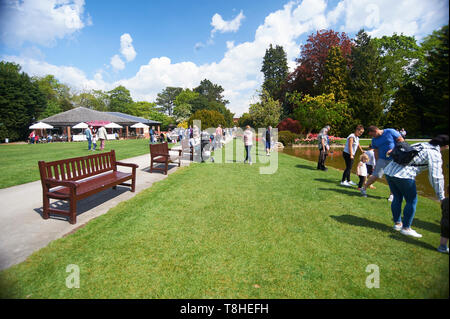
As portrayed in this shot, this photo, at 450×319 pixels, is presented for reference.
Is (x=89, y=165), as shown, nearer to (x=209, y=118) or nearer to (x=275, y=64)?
(x=209, y=118)

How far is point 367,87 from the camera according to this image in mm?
28391

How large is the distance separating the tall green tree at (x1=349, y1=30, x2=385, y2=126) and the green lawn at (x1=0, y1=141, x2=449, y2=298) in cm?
2780

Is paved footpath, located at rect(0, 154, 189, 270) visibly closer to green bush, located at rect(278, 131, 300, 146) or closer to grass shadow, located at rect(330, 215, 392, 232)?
grass shadow, located at rect(330, 215, 392, 232)

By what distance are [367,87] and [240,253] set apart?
33158 millimetres

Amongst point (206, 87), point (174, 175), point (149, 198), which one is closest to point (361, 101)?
point (174, 175)

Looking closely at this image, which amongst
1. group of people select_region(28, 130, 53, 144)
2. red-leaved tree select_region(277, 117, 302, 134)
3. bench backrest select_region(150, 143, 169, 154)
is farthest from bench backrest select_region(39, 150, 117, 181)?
group of people select_region(28, 130, 53, 144)

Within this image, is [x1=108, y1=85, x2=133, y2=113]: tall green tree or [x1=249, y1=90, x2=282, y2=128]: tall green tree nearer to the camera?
[x1=249, y1=90, x2=282, y2=128]: tall green tree

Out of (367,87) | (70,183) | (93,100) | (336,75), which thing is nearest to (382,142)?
(70,183)

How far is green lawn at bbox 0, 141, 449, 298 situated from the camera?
92.1 inches

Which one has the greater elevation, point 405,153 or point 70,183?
point 405,153

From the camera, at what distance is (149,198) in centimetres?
551
